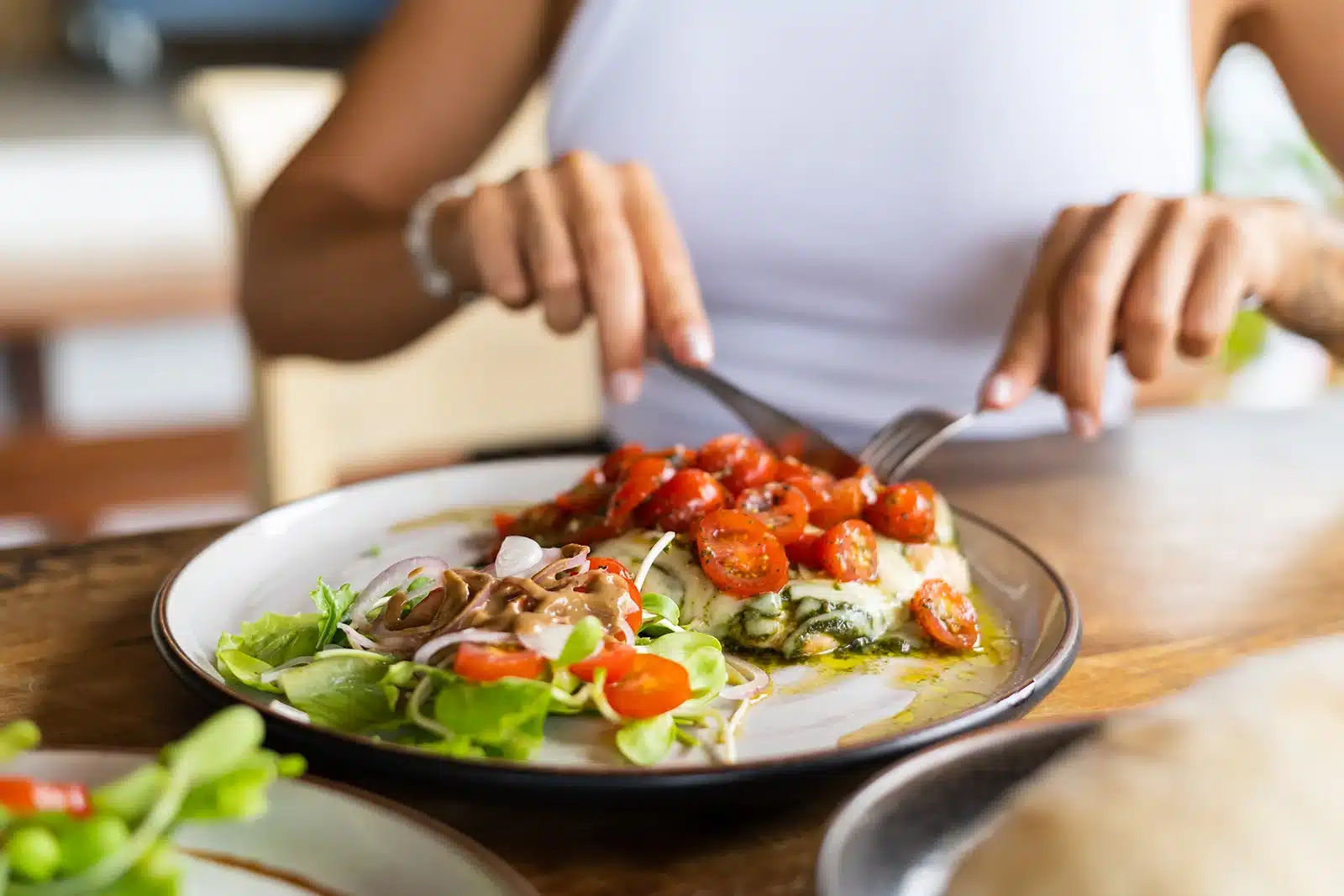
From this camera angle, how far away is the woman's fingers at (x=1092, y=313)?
3.76ft

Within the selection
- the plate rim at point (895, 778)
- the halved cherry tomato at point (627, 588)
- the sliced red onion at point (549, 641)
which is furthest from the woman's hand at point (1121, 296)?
the plate rim at point (895, 778)

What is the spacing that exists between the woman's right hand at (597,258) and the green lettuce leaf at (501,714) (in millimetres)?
459

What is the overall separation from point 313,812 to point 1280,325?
4.35 ft

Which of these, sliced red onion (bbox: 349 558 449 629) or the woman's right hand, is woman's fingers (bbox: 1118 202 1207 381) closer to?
the woman's right hand

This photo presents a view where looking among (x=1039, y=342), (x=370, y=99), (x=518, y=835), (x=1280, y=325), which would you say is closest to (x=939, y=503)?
(x=1039, y=342)

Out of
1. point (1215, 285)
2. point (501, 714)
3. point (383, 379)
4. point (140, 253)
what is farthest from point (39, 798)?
point (140, 253)

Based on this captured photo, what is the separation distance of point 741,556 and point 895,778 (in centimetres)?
40

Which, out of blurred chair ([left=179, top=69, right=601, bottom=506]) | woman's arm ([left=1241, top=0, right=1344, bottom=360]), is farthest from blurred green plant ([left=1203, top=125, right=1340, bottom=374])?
blurred chair ([left=179, top=69, right=601, bottom=506])

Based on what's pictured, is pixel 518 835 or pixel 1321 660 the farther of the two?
pixel 518 835

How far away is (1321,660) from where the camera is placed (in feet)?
1.45

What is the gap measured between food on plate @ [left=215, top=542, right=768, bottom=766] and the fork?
0.32m

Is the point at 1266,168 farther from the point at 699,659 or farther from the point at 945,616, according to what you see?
the point at 699,659

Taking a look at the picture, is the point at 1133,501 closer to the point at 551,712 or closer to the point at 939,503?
the point at 939,503

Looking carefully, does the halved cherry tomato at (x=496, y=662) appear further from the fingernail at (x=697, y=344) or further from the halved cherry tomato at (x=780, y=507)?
the fingernail at (x=697, y=344)
